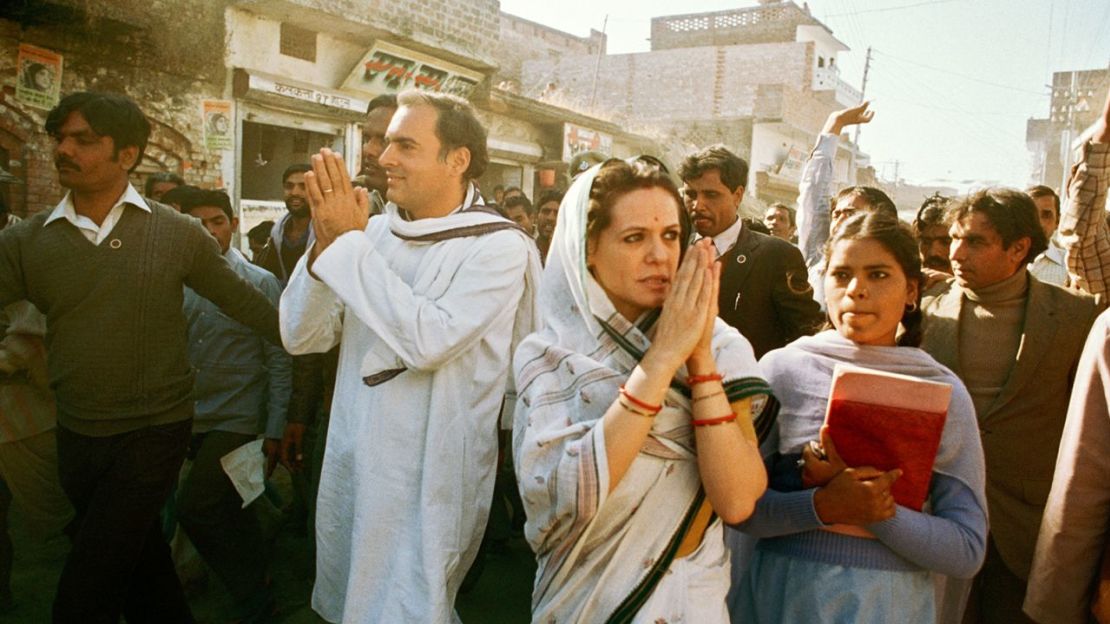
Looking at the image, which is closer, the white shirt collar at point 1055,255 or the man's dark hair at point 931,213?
the man's dark hair at point 931,213

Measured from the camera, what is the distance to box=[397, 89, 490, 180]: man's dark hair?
2572 millimetres

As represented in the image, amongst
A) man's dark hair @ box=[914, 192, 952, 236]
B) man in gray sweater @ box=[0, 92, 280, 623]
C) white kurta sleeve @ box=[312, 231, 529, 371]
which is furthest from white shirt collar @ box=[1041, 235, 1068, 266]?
→ man in gray sweater @ box=[0, 92, 280, 623]

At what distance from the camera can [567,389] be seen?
66.6 inches

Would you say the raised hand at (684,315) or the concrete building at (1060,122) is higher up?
the concrete building at (1060,122)

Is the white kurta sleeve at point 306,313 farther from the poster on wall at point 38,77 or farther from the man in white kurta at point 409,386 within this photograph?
the poster on wall at point 38,77

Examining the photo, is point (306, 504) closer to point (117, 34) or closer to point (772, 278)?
point (772, 278)

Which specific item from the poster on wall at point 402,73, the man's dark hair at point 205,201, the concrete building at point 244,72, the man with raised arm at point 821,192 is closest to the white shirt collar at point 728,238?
the man with raised arm at point 821,192

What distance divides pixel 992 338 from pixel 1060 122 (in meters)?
46.6

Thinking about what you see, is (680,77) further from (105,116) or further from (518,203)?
(105,116)

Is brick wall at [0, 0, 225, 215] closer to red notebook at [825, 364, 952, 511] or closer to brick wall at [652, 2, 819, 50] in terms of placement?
red notebook at [825, 364, 952, 511]

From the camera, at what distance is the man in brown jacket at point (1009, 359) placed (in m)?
2.67

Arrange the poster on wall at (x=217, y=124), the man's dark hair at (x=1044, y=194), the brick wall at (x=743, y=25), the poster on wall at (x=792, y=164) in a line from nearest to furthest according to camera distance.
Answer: the man's dark hair at (x=1044, y=194) → the poster on wall at (x=217, y=124) → the poster on wall at (x=792, y=164) → the brick wall at (x=743, y=25)

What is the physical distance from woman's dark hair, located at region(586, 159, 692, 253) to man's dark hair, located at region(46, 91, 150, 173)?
1.96 metres

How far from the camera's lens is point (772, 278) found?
125 inches
